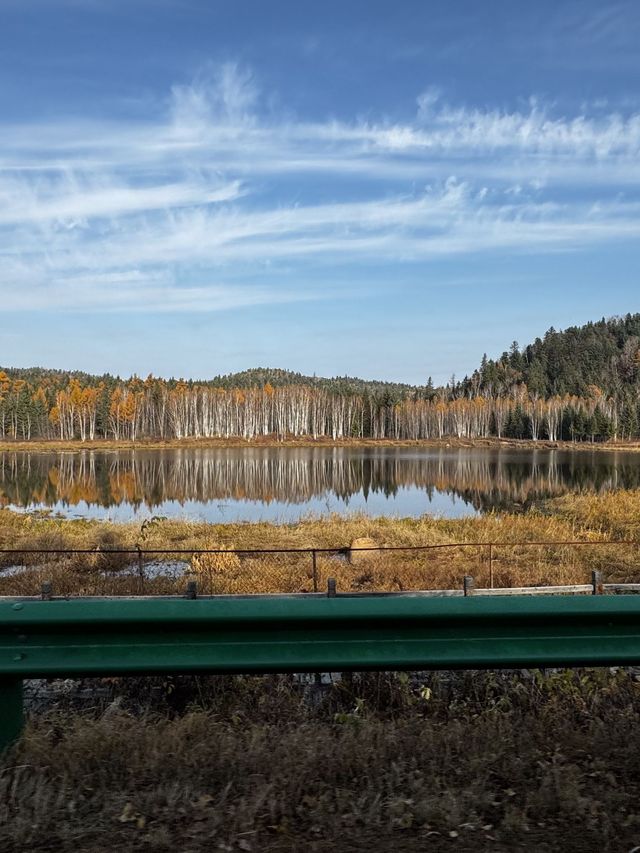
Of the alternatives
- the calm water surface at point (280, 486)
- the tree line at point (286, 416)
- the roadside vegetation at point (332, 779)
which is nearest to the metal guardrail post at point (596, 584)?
the roadside vegetation at point (332, 779)

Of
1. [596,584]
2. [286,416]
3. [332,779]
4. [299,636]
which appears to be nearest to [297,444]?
[286,416]

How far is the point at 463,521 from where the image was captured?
26828mm

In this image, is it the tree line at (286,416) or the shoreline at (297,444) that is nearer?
the shoreline at (297,444)

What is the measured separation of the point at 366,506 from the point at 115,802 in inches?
1384

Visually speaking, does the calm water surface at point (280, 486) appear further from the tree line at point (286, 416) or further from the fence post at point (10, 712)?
the tree line at point (286, 416)

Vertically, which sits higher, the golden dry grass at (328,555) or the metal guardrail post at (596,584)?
the metal guardrail post at (596,584)

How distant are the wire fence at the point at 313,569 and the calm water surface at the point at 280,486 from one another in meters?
13.0

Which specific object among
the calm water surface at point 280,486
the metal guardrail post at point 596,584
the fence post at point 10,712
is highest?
the fence post at point 10,712

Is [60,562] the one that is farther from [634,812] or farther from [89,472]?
[89,472]

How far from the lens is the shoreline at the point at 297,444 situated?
357 feet

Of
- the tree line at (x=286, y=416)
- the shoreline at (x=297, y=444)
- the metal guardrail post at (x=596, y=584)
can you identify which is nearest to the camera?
the metal guardrail post at (x=596, y=584)

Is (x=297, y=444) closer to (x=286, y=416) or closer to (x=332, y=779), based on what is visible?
(x=286, y=416)

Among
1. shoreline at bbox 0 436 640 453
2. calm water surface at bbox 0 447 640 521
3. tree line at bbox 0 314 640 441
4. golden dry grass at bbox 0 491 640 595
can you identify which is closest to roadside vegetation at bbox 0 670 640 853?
golden dry grass at bbox 0 491 640 595

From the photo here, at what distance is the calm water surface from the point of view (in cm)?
3662
